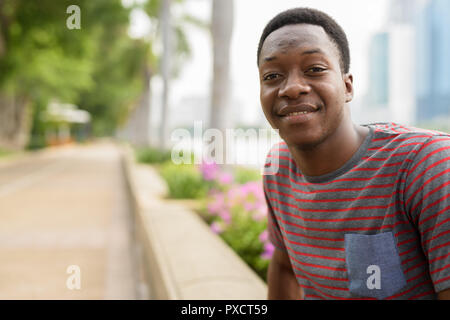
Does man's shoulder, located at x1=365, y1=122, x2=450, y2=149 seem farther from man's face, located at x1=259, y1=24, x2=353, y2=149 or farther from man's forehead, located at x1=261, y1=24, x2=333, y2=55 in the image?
man's forehead, located at x1=261, y1=24, x2=333, y2=55

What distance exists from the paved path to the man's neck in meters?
3.52

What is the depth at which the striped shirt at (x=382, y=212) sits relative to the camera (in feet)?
4.23

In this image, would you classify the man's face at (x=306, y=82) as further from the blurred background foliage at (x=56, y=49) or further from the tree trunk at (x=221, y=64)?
the blurred background foliage at (x=56, y=49)

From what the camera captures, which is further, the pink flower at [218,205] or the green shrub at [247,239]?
the pink flower at [218,205]

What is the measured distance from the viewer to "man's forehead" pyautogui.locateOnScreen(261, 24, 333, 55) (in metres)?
1.52

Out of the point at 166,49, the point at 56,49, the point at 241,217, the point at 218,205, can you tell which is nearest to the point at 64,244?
the point at 218,205

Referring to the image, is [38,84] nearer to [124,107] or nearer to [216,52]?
[124,107]

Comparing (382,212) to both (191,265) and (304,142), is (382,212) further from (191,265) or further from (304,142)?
(191,265)

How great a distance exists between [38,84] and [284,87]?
3344 centimetres

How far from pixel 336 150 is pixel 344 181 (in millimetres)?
112

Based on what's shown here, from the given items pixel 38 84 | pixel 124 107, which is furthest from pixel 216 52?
pixel 124 107

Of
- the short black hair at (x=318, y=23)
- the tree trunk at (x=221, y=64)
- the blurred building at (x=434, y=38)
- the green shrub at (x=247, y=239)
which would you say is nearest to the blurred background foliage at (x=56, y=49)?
the tree trunk at (x=221, y=64)

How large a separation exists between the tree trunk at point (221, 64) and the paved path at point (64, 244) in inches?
101

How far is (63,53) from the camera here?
22.8 metres
